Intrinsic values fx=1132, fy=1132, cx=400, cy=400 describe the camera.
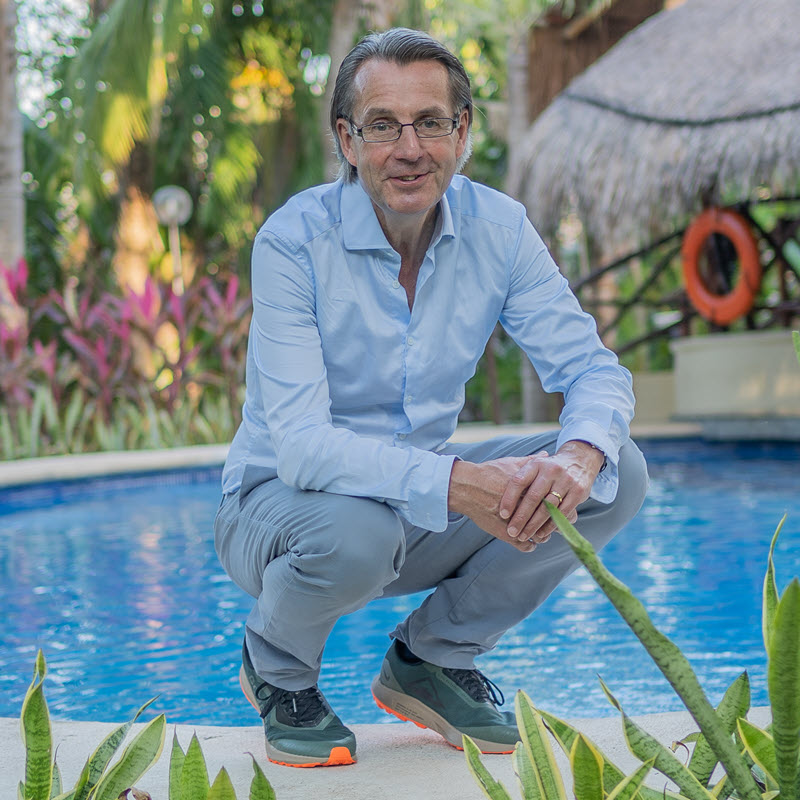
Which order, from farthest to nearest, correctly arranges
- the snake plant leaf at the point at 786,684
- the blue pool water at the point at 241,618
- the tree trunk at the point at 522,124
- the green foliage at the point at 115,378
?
1. the tree trunk at the point at 522,124
2. the green foliage at the point at 115,378
3. the blue pool water at the point at 241,618
4. the snake plant leaf at the point at 786,684

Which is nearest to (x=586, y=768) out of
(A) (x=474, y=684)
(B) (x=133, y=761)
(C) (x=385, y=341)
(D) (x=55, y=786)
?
(B) (x=133, y=761)

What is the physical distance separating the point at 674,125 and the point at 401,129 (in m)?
7.23

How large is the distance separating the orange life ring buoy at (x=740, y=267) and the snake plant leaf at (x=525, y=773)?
785 cm

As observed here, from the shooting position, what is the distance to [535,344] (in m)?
2.11

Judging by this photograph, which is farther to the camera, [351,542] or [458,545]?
[458,545]

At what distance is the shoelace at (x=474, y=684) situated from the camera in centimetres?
198

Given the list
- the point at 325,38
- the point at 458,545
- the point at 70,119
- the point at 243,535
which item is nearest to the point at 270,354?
the point at 243,535

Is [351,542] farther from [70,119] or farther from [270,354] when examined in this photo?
[70,119]

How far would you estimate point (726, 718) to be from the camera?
133cm

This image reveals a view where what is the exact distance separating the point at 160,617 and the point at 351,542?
6.25ft

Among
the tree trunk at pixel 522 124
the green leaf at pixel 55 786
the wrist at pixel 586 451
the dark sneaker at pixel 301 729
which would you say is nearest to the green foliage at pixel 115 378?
the tree trunk at pixel 522 124

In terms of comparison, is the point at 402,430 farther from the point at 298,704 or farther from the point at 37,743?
the point at 37,743

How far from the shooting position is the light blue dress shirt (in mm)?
1834

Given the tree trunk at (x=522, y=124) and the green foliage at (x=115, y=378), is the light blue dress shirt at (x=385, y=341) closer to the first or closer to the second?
the green foliage at (x=115, y=378)
